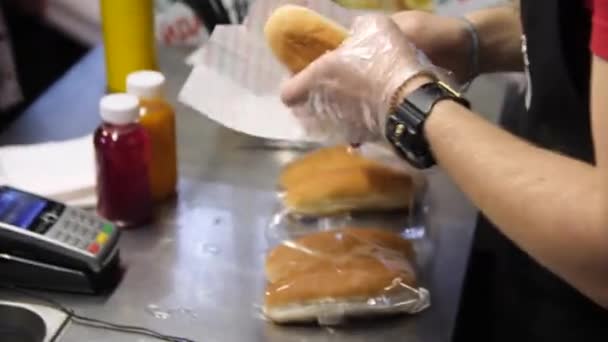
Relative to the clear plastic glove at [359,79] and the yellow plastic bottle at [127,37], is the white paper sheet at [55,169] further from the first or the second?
the clear plastic glove at [359,79]

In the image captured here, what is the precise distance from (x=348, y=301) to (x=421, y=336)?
72 millimetres

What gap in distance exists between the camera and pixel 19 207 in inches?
33.1

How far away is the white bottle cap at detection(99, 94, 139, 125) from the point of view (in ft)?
2.89

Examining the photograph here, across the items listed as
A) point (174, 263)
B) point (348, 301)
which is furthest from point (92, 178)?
point (348, 301)

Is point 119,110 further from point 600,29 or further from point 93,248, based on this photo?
point 600,29

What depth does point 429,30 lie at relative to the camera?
95cm

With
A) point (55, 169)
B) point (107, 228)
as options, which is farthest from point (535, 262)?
point (55, 169)

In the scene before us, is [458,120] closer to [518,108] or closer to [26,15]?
[518,108]

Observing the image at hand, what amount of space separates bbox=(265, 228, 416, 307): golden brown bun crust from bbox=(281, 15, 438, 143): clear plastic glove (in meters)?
0.11

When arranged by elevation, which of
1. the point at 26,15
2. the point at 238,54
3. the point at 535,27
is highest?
the point at 535,27

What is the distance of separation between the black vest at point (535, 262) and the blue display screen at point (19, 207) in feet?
1.50

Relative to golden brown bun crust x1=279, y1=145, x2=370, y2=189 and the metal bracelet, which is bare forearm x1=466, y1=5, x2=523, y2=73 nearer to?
the metal bracelet

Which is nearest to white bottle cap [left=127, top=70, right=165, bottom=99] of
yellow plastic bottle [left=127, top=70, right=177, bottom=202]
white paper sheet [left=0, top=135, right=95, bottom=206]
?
yellow plastic bottle [left=127, top=70, right=177, bottom=202]

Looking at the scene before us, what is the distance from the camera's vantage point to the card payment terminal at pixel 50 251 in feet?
2.68
